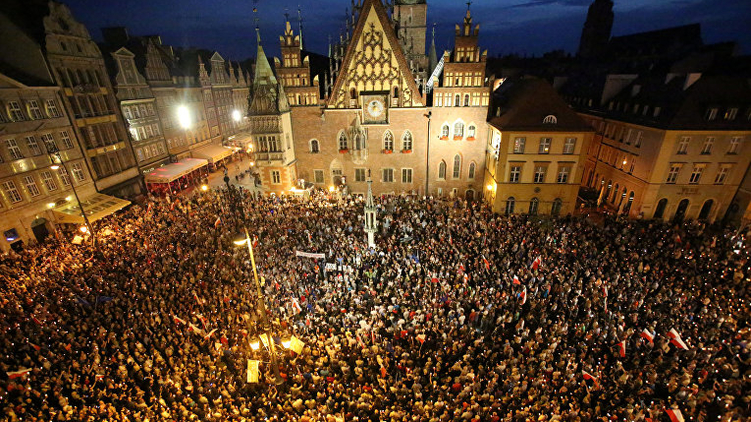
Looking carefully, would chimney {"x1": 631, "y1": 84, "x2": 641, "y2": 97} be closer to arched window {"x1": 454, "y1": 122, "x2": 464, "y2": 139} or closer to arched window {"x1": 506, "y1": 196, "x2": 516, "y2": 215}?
arched window {"x1": 506, "y1": 196, "x2": 516, "y2": 215}

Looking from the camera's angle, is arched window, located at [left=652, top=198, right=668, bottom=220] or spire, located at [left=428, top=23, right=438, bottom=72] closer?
arched window, located at [left=652, top=198, right=668, bottom=220]

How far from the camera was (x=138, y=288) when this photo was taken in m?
18.6

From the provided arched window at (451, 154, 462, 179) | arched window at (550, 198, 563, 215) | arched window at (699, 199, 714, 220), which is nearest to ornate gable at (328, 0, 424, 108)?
arched window at (451, 154, 462, 179)

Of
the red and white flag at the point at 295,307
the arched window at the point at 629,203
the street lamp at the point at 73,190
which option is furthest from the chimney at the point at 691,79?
the street lamp at the point at 73,190

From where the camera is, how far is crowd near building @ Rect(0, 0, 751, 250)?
2608 centimetres

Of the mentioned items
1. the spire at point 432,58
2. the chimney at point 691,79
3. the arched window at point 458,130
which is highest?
the spire at point 432,58

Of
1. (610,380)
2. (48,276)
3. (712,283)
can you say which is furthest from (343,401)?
(712,283)

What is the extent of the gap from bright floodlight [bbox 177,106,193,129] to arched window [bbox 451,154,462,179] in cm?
3414

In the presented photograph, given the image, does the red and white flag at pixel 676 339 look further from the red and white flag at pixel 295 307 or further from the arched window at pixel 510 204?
the arched window at pixel 510 204

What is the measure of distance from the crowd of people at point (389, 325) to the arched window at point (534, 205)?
6.33 m

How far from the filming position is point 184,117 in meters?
43.0

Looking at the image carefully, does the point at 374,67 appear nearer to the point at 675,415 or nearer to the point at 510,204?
the point at 510,204

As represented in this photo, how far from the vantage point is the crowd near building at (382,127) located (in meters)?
26.1

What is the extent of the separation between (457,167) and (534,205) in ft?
27.1
